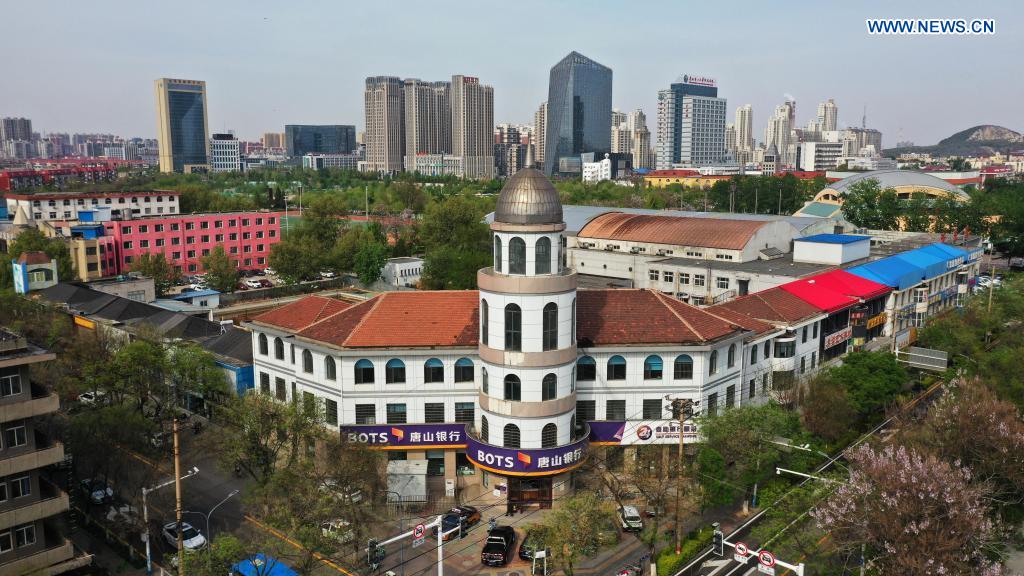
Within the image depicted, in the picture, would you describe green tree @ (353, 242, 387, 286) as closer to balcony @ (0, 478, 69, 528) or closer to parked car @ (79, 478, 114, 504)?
parked car @ (79, 478, 114, 504)

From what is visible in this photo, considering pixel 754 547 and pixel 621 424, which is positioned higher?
pixel 621 424

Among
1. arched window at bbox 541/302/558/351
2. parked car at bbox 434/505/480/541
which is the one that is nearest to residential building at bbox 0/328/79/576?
parked car at bbox 434/505/480/541

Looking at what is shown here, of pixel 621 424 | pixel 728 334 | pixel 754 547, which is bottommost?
pixel 754 547

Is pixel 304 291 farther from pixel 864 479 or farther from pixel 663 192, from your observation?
pixel 663 192

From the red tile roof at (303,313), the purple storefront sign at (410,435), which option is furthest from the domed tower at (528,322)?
the red tile roof at (303,313)

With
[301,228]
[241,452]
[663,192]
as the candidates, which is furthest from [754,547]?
[663,192]

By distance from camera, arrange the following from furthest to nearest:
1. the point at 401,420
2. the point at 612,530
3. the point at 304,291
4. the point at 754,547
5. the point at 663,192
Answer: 1. the point at 663,192
2. the point at 304,291
3. the point at 401,420
4. the point at 754,547
5. the point at 612,530

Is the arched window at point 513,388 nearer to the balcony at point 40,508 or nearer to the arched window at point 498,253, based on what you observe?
the arched window at point 498,253
